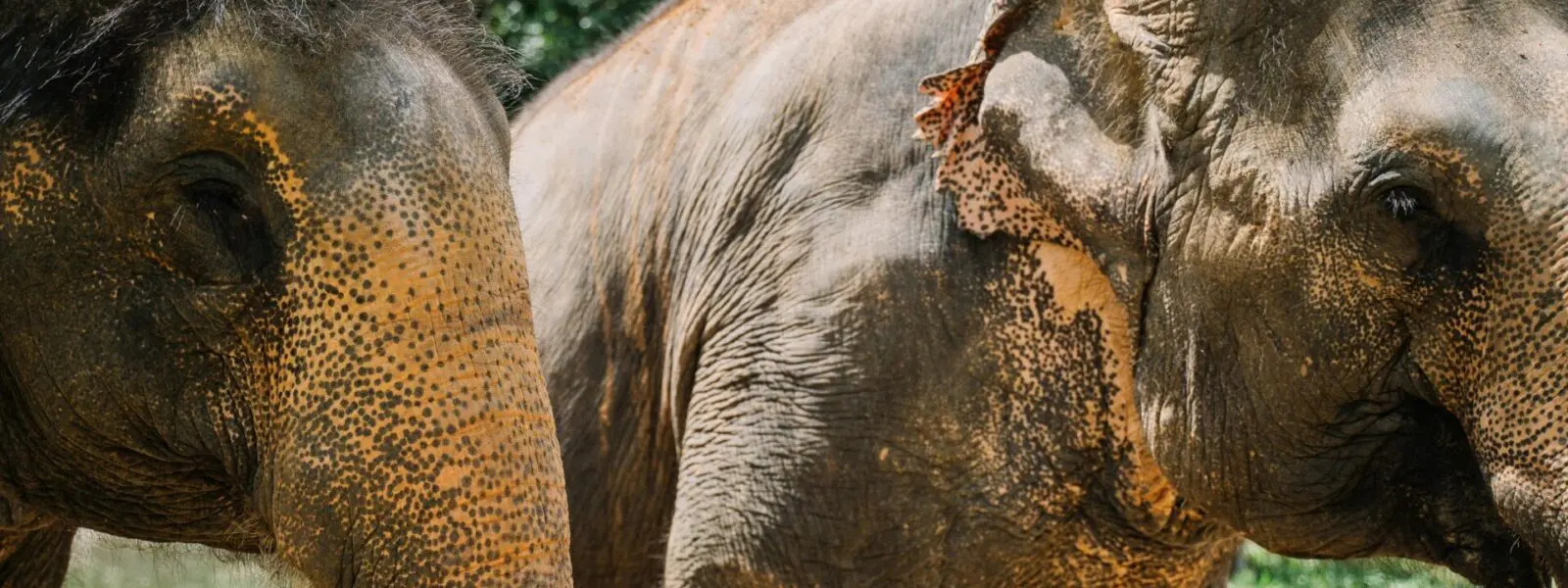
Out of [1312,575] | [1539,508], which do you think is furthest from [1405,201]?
[1312,575]

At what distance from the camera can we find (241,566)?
2.34 metres

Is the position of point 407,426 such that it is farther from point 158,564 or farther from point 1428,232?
point 158,564

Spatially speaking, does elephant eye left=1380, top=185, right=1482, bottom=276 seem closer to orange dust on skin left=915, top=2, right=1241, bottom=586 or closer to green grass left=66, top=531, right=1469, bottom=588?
orange dust on skin left=915, top=2, right=1241, bottom=586

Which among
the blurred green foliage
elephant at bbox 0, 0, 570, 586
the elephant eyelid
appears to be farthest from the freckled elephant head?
the blurred green foliage

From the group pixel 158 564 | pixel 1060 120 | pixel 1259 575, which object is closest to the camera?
pixel 1060 120

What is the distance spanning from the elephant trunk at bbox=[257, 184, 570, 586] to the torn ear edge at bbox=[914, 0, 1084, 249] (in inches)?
44.3

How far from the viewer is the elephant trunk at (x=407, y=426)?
1684 millimetres

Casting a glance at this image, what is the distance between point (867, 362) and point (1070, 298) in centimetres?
28

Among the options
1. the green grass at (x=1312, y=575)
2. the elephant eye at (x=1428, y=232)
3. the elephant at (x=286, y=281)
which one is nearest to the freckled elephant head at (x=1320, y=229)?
the elephant eye at (x=1428, y=232)

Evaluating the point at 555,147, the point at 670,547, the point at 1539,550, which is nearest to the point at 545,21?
the point at 555,147

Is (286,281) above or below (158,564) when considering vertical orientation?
above

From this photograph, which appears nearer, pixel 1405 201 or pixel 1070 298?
pixel 1405 201

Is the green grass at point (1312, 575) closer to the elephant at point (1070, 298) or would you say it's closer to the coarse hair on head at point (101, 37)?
the elephant at point (1070, 298)

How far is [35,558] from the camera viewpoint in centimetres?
241
